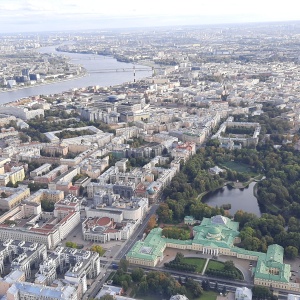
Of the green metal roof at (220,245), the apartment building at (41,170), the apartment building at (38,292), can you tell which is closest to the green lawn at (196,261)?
the green metal roof at (220,245)

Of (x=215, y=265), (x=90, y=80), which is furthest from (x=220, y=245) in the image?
(x=90, y=80)

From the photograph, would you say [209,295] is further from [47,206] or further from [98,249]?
[47,206]

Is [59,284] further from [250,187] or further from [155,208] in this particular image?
[250,187]

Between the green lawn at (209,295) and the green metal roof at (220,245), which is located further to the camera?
the green metal roof at (220,245)

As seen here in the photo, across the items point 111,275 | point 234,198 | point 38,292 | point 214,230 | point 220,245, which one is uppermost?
Result: point 38,292

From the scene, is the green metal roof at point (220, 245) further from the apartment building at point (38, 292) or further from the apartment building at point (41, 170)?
the apartment building at point (41, 170)
